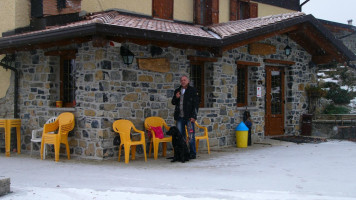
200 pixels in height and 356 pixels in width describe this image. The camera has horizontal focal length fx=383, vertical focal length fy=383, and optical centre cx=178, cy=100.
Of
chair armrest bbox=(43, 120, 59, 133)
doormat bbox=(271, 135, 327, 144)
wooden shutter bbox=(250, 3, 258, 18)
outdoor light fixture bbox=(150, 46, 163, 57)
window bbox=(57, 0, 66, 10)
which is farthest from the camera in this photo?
wooden shutter bbox=(250, 3, 258, 18)

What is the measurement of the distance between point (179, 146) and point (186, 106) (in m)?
A: 0.78

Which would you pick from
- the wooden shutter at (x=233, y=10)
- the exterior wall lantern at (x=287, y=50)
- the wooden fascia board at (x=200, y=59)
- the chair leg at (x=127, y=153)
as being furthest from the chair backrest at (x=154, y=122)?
the wooden shutter at (x=233, y=10)

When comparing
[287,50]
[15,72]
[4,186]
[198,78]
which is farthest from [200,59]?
[4,186]

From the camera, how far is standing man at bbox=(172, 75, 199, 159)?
7426 mm

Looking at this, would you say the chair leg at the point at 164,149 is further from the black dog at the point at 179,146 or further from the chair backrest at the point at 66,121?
the chair backrest at the point at 66,121

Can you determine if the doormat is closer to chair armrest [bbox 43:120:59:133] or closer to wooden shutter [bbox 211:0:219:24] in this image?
wooden shutter [bbox 211:0:219:24]

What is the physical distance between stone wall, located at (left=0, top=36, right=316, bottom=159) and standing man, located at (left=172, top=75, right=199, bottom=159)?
0.93 metres

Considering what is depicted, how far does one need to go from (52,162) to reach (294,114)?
721cm

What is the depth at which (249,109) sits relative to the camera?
33.4ft

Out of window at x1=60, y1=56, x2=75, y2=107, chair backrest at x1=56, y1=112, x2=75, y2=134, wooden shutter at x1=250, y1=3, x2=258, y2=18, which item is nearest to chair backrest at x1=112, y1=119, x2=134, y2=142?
chair backrest at x1=56, y1=112, x2=75, y2=134

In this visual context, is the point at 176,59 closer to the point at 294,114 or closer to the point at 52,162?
the point at 52,162

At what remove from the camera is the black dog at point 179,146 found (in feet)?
23.9

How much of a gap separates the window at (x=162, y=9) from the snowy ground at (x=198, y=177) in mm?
4060

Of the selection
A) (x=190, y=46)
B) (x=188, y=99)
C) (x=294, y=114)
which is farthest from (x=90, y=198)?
(x=294, y=114)
